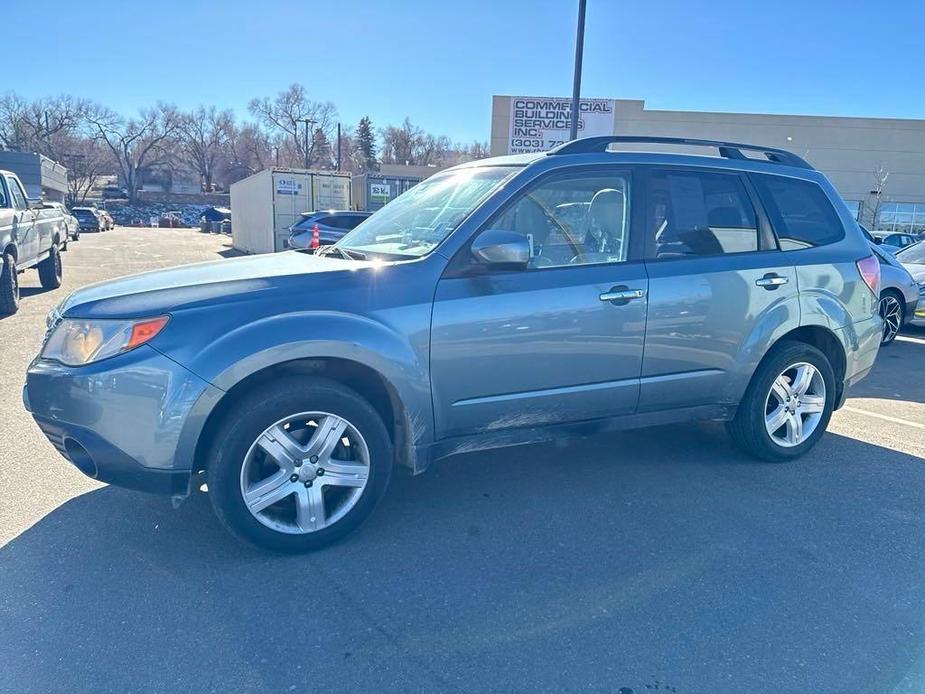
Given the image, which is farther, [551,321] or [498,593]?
[551,321]

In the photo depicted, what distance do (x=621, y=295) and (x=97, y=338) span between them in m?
2.63

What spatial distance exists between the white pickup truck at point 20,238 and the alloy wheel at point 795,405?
9.53 m

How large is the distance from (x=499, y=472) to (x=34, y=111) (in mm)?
90827

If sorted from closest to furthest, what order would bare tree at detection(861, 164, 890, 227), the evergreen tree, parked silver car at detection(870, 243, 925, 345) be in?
parked silver car at detection(870, 243, 925, 345) < bare tree at detection(861, 164, 890, 227) < the evergreen tree

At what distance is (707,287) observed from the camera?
3773mm

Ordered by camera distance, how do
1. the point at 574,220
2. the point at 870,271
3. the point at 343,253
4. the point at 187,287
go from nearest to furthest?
the point at 187,287, the point at 574,220, the point at 343,253, the point at 870,271

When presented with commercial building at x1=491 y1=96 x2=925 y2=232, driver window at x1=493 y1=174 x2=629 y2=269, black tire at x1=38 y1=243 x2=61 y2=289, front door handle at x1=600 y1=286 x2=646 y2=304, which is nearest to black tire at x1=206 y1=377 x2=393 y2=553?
driver window at x1=493 y1=174 x2=629 y2=269

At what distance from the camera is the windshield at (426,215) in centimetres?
343

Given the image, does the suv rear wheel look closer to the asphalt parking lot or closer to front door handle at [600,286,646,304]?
the asphalt parking lot

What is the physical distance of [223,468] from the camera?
282 cm

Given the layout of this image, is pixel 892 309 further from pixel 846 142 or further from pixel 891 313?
pixel 846 142

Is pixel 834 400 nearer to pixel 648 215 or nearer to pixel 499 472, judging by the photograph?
pixel 648 215

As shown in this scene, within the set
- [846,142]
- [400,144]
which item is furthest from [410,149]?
[846,142]

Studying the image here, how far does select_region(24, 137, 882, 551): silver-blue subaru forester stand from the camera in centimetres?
280
